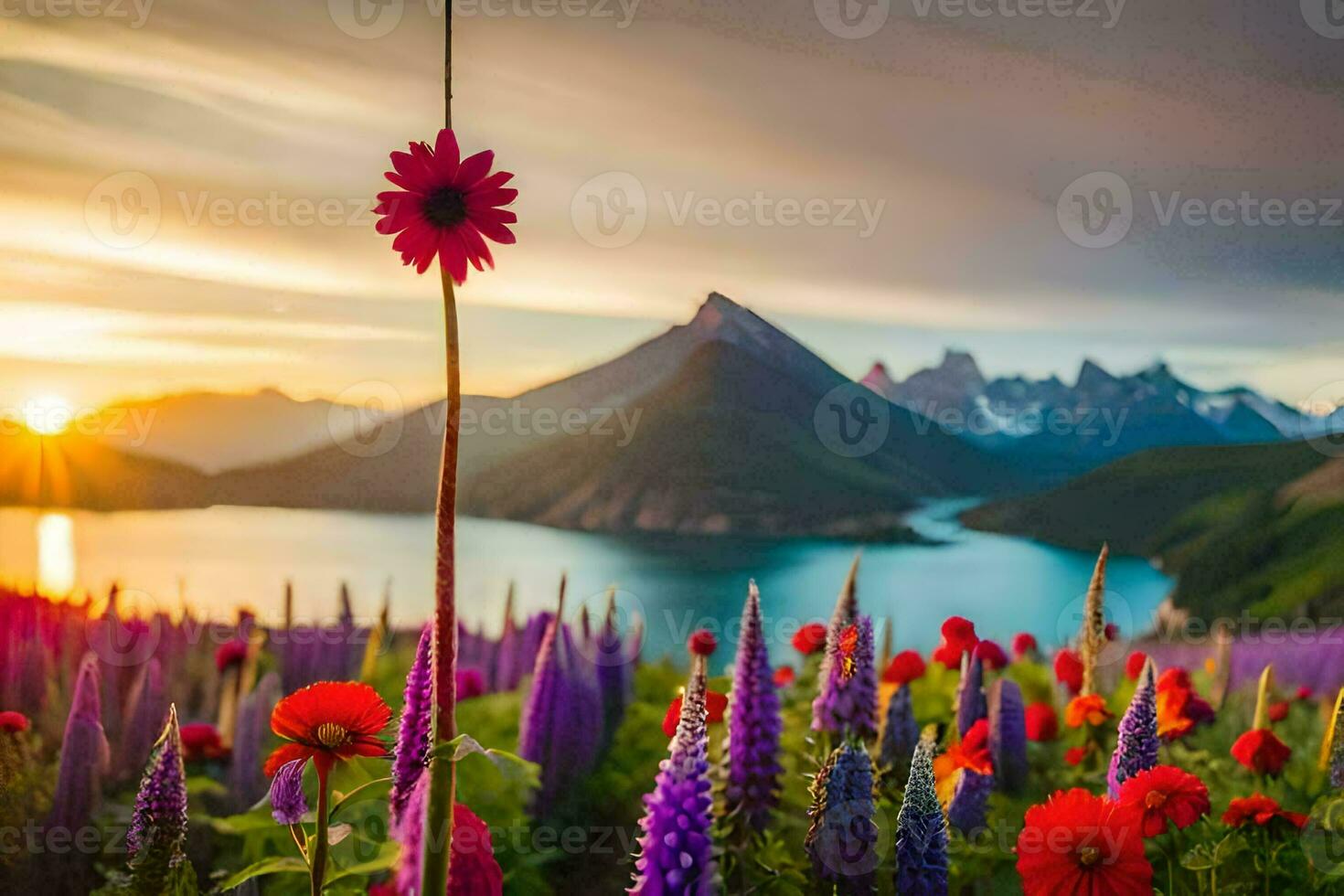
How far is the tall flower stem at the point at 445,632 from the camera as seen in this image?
2.95 ft

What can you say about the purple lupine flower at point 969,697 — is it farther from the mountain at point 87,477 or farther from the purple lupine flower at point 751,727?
the mountain at point 87,477

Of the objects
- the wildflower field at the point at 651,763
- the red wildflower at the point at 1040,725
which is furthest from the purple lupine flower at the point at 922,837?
the red wildflower at the point at 1040,725

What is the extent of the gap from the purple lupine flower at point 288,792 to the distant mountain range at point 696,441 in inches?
43.8

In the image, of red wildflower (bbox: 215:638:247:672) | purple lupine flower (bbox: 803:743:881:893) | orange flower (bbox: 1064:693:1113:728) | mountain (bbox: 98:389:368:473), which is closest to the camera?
purple lupine flower (bbox: 803:743:881:893)

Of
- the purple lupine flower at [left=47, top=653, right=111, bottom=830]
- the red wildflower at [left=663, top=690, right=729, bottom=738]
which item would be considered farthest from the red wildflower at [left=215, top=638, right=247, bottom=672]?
the red wildflower at [left=663, top=690, right=729, bottom=738]

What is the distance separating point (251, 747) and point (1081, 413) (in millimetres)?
1976

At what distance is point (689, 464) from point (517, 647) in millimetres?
582

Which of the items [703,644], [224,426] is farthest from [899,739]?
[224,426]

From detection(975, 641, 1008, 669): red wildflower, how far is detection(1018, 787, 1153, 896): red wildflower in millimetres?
673

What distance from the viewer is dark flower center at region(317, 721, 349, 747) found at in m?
1.04

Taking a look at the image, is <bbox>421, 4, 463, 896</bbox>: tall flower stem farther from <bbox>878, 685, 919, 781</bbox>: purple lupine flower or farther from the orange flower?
the orange flower

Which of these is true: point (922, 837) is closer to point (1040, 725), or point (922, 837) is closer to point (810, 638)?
point (810, 638)

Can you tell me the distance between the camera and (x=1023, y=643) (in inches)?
96.0

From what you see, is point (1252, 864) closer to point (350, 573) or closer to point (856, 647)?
point (856, 647)
